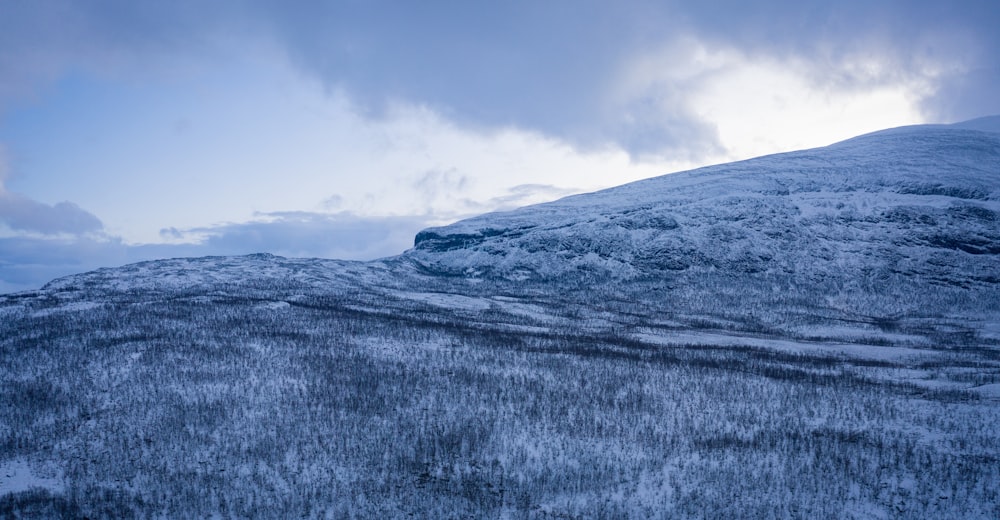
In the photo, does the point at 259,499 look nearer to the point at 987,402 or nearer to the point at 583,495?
the point at 583,495

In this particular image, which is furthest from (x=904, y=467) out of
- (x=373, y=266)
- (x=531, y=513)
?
(x=373, y=266)

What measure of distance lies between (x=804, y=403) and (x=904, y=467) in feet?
25.0

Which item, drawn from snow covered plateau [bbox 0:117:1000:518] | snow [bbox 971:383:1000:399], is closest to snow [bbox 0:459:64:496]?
snow covered plateau [bbox 0:117:1000:518]

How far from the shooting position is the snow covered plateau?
16.9 metres

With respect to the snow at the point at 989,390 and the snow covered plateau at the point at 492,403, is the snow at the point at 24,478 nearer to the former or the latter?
the snow covered plateau at the point at 492,403

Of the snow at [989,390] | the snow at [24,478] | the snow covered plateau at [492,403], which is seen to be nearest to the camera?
the snow covered plateau at [492,403]

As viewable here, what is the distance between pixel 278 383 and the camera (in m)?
26.9

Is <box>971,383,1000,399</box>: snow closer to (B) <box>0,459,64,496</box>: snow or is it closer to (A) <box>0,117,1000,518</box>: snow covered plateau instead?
(A) <box>0,117,1000,518</box>: snow covered plateau

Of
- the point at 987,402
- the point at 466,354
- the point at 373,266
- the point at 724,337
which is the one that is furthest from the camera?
the point at 373,266

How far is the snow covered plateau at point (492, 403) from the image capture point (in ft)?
55.4

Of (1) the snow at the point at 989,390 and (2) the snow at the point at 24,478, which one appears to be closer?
(2) the snow at the point at 24,478

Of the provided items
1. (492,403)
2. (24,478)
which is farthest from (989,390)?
(24,478)

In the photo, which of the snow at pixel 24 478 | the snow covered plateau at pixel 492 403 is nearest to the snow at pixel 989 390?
the snow covered plateau at pixel 492 403

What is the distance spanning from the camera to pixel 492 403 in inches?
985
